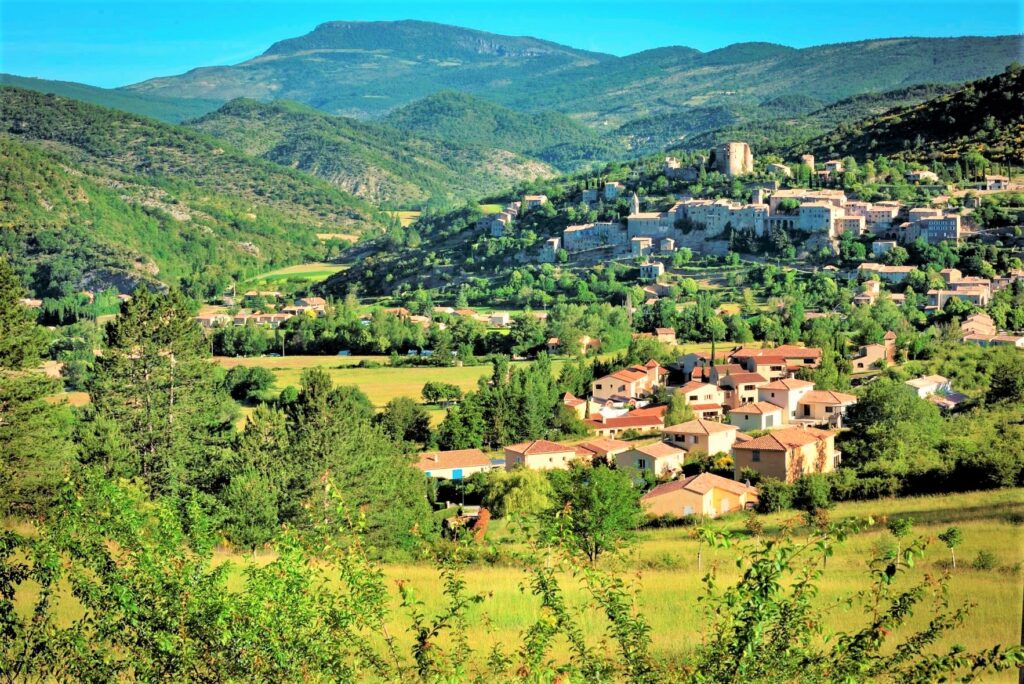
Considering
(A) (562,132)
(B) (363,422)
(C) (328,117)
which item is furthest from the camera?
(A) (562,132)

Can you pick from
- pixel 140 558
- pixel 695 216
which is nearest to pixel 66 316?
pixel 695 216

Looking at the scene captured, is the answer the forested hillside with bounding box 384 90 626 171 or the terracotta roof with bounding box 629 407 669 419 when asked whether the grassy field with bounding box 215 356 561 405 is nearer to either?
the terracotta roof with bounding box 629 407 669 419

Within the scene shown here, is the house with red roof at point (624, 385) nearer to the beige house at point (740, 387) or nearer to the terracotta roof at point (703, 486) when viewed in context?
the beige house at point (740, 387)

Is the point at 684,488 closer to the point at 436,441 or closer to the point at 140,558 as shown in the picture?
the point at 436,441

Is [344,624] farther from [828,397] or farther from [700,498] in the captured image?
[828,397]

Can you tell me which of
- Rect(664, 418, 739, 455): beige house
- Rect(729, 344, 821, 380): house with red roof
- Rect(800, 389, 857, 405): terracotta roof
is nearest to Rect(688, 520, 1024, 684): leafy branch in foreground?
Rect(664, 418, 739, 455): beige house

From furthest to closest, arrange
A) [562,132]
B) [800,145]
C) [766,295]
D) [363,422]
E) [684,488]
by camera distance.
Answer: [562,132] < [800,145] < [766,295] < [363,422] < [684,488]

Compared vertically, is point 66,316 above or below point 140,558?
below
